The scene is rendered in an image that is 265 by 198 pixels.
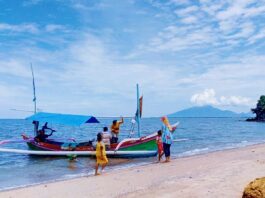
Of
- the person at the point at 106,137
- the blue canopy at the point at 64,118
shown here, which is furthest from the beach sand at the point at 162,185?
the blue canopy at the point at 64,118

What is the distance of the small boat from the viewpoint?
17188 mm

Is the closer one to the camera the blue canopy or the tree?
the blue canopy

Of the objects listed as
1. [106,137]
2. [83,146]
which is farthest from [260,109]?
[106,137]

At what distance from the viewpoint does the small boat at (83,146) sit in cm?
1719

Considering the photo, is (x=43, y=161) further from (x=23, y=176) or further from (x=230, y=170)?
(x=230, y=170)

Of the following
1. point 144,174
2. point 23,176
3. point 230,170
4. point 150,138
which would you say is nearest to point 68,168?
point 23,176

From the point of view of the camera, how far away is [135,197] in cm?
738

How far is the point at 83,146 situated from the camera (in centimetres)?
1814

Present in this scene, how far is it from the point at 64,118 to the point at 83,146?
6.19 feet

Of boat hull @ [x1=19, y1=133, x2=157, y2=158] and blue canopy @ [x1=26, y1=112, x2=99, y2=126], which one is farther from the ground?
blue canopy @ [x1=26, y1=112, x2=99, y2=126]

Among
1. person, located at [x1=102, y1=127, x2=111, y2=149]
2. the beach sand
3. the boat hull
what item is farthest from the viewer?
the boat hull

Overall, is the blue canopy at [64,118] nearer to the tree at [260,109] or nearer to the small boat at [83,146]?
the small boat at [83,146]

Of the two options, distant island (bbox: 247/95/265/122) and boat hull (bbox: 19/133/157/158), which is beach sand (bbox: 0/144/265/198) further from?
distant island (bbox: 247/95/265/122)

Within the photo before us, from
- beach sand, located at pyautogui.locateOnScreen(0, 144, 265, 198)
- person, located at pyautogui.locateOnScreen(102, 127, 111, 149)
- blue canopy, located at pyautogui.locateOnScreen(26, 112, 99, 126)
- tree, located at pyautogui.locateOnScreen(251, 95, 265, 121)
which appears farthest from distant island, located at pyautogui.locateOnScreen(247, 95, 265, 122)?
beach sand, located at pyautogui.locateOnScreen(0, 144, 265, 198)
